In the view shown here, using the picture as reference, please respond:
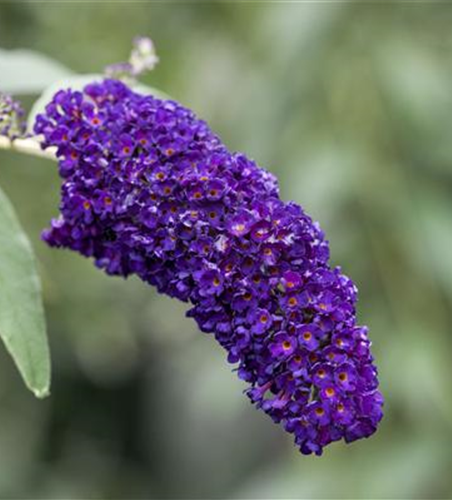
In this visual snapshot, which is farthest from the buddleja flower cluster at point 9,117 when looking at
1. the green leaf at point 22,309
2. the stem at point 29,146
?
the green leaf at point 22,309


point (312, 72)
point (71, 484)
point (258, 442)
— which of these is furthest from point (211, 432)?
point (312, 72)

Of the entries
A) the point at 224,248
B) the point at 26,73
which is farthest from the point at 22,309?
the point at 26,73

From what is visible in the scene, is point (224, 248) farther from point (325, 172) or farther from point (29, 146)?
point (325, 172)

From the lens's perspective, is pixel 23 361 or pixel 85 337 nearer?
pixel 23 361

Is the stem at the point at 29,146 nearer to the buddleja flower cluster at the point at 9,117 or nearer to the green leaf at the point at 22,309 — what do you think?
the buddleja flower cluster at the point at 9,117

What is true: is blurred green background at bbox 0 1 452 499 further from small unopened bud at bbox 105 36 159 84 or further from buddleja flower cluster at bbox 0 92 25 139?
buddleja flower cluster at bbox 0 92 25 139

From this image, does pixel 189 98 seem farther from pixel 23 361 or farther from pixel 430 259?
pixel 23 361
